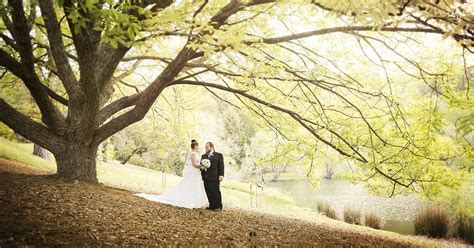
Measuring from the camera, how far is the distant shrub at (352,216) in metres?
16.3

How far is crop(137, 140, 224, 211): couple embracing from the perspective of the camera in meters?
8.95

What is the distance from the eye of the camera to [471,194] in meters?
Result: 17.9

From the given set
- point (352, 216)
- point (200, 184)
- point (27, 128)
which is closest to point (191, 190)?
point (200, 184)

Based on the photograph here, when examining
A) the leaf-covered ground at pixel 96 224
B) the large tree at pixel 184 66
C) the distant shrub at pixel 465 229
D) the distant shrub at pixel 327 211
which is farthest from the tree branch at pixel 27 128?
the distant shrub at pixel 327 211

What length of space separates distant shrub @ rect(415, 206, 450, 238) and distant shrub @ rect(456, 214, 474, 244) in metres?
0.40

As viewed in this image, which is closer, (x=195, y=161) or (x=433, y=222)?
(x=195, y=161)

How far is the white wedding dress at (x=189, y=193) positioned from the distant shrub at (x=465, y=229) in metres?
10.3

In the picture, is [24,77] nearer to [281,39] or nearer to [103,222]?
[103,222]

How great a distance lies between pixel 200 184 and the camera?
363 inches

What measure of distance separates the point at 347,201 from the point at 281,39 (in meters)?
22.4

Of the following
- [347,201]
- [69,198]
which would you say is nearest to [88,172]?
[69,198]

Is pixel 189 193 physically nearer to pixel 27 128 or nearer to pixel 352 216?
pixel 27 128

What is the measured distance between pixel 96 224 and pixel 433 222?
1360cm

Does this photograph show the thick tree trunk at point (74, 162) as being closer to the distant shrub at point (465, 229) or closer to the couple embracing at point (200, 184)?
the couple embracing at point (200, 184)
